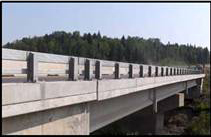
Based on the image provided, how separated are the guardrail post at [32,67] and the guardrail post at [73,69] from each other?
6.39 ft

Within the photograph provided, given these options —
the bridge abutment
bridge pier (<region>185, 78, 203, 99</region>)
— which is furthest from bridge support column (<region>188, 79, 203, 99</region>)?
the bridge abutment

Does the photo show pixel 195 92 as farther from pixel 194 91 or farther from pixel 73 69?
pixel 73 69

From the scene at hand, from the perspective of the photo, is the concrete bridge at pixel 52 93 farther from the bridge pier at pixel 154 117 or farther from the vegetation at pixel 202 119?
the vegetation at pixel 202 119

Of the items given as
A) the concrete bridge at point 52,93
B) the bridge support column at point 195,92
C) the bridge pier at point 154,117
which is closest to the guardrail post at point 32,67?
the concrete bridge at point 52,93

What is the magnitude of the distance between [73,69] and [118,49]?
13022cm

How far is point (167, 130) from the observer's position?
129ft

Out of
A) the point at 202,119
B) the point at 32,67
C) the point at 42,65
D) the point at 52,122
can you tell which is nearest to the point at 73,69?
the point at 42,65

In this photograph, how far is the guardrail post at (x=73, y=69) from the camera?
33.2 feet

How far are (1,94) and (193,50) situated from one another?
185710mm

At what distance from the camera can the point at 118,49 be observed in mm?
140250

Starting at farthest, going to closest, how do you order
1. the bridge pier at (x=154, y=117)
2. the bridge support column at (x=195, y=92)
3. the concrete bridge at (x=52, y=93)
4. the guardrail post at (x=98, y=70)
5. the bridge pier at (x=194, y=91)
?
the bridge support column at (x=195, y=92)
the bridge pier at (x=194, y=91)
the bridge pier at (x=154, y=117)
the guardrail post at (x=98, y=70)
the concrete bridge at (x=52, y=93)

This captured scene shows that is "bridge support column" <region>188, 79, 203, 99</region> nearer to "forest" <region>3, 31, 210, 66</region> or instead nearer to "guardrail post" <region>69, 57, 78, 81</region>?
"forest" <region>3, 31, 210, 66</region>

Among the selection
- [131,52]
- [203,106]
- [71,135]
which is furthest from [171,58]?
[71,135]

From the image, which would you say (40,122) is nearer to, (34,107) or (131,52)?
(34,107)
